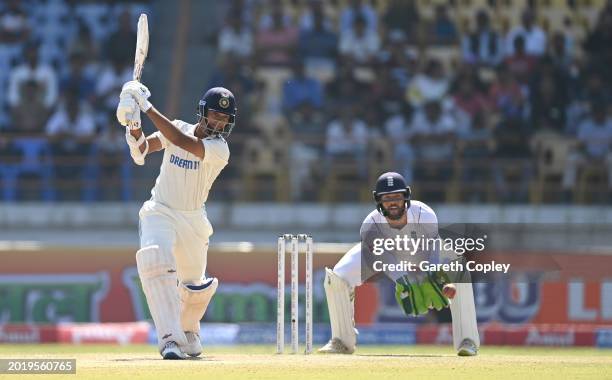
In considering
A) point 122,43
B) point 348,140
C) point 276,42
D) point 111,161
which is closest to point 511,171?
point 348,140

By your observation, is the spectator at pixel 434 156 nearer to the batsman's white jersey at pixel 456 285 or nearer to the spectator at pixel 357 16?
the spectator at pixel 357 16

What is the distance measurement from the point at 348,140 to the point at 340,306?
5976 millimetres

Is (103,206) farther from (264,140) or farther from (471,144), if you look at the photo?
(471,144)

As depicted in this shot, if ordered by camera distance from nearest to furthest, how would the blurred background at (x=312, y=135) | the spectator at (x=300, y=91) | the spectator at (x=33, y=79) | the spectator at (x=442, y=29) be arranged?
the blurred background at (x=312, y=135), the spectator at (x=300, y=91), the spectator at (x=33, y=79), the spectator at (x=442, y=29)

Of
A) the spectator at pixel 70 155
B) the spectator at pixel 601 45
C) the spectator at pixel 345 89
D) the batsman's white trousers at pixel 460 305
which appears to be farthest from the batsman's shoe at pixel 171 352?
the spectator at pixel 601 45

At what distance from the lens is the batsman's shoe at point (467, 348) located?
9.23 metres

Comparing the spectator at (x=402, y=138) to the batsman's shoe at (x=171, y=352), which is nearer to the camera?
the batsman's shoe at (x=171, y=352)

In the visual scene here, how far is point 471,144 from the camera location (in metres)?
15.2

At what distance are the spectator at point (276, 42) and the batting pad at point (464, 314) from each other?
8.02 metres

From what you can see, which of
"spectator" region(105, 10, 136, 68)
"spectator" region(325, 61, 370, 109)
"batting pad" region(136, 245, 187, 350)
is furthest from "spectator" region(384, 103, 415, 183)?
"batting pad" region(136, 245, 187, 350)

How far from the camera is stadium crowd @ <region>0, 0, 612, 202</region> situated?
15.1 metres

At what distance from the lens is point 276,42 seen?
1719cm

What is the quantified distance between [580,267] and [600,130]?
2.68 meters

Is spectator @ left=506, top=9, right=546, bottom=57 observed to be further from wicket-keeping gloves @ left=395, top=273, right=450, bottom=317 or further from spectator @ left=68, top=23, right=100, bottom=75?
wicket-keeping gloves @ left=395, top=273, right=450, bottom=317
